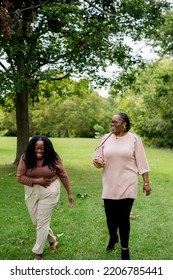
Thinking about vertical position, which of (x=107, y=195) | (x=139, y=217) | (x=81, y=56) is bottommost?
(x=139, y=217)

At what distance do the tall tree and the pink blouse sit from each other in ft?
29.2

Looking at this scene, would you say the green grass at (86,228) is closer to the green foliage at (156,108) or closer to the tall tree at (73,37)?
the tall tree at (73,37)

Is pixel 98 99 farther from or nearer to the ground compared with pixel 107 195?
farther from the ground

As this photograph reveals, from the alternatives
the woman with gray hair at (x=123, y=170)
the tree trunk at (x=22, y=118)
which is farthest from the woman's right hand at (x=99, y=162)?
the tree trunk at (x=22, y=118)

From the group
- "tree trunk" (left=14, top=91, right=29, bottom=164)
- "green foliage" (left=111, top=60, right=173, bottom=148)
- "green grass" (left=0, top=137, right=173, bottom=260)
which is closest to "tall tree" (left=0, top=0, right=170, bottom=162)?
"tree trunk" (left=14, top=91, right=29, bottom=164)

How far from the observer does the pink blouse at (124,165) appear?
18.7 feet

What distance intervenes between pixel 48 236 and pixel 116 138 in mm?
1917

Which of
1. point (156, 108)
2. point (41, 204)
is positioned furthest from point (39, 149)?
point (156, 108)

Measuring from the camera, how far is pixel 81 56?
50.5ft

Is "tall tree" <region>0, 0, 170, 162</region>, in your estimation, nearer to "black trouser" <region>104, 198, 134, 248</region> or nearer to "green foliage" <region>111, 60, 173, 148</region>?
"black trouser" <region>104, 198, 134, 248</region>

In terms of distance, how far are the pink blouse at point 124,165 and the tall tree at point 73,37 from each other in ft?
29.2
